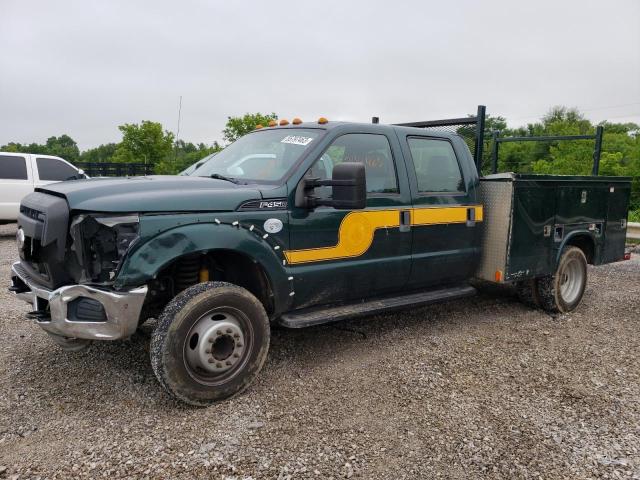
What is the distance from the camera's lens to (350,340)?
471 cm

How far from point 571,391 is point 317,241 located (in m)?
2.07

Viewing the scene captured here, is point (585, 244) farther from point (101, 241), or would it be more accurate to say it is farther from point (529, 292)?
point (101, 241)

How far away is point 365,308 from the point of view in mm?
4234

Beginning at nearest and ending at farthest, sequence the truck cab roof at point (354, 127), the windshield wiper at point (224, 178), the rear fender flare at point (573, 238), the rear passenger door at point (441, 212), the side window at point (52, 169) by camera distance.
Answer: the windshield wiper at point (224, 178)
the truck cab roof at point (354, 127)
the rear passenger door at point (441, 212)
the rear fender flare at point (573, 238)
the side window at point (52, 169)

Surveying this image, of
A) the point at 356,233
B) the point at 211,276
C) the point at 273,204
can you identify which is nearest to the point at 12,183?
the point at 211,276

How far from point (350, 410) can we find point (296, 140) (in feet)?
6.79

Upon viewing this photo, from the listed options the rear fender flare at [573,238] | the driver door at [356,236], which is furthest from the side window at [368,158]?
the rear fender flare at [573,238]

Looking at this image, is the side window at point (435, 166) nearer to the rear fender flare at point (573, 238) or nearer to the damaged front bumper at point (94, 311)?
the rear fender flare at point (573, 238)

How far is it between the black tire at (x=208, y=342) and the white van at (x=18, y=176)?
28.0 feet

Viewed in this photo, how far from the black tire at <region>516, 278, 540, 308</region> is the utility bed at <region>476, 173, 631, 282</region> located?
29 cm

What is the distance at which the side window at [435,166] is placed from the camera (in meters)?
4.69

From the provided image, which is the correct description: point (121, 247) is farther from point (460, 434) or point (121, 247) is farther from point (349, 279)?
point (460, 434)

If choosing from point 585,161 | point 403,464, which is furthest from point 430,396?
point 585,161

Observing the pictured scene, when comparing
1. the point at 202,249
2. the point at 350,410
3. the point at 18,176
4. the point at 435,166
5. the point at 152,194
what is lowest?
the point at 350,410
